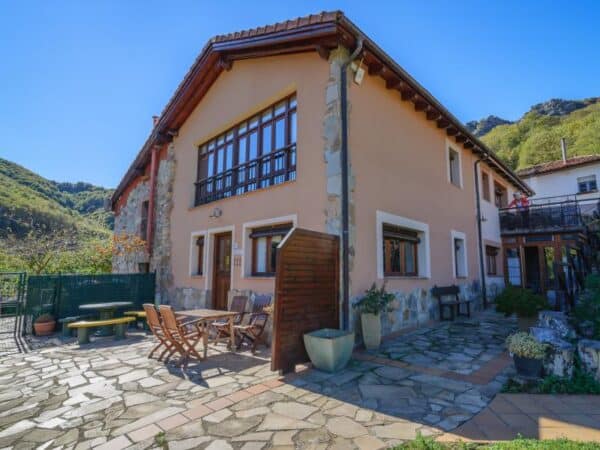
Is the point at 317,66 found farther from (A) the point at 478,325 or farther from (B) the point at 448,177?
(A) the point at 478,325

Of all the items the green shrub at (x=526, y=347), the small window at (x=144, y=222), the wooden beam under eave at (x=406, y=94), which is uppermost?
the wooden beam under eave at (x=406, y=94)

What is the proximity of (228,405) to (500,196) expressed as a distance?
51.5ft

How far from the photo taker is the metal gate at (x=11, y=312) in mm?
7016

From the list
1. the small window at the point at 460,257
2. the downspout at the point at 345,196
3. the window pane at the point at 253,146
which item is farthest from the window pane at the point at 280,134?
the small window at the point at 460,257

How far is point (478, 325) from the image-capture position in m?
7.79

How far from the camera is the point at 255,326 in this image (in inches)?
221

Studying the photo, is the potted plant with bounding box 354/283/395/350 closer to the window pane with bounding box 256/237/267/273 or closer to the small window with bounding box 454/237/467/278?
the window pane with bounding box 256/237/267/273

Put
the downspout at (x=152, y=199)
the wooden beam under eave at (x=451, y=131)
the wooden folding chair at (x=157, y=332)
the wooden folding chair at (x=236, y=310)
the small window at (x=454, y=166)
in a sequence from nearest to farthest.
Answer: the wooden folding chair at (x=157, y=332), the wooden folding chair at (x=236, y=310), the wooden beam under eave at (x=451, y=131), the small window at (x=454, y=166), the downspout at (x=152, y=199)

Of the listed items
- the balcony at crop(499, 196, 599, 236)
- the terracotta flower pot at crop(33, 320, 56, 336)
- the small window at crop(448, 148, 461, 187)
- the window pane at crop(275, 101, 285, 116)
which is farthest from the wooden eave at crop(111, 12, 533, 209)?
the terracotta flower pot at crop(33, 320, 56, 336)

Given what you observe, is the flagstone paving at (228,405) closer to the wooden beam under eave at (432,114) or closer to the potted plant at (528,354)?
the potted plant at (528,354)

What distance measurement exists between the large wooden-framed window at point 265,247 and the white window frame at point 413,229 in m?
1.88

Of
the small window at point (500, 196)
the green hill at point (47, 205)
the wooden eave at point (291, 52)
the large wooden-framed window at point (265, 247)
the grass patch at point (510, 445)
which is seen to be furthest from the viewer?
the green hill at point (47, 205)

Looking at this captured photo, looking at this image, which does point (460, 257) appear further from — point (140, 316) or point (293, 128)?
point (140, 316)

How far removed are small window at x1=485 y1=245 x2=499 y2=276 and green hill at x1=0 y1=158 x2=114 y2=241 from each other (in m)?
20.9
